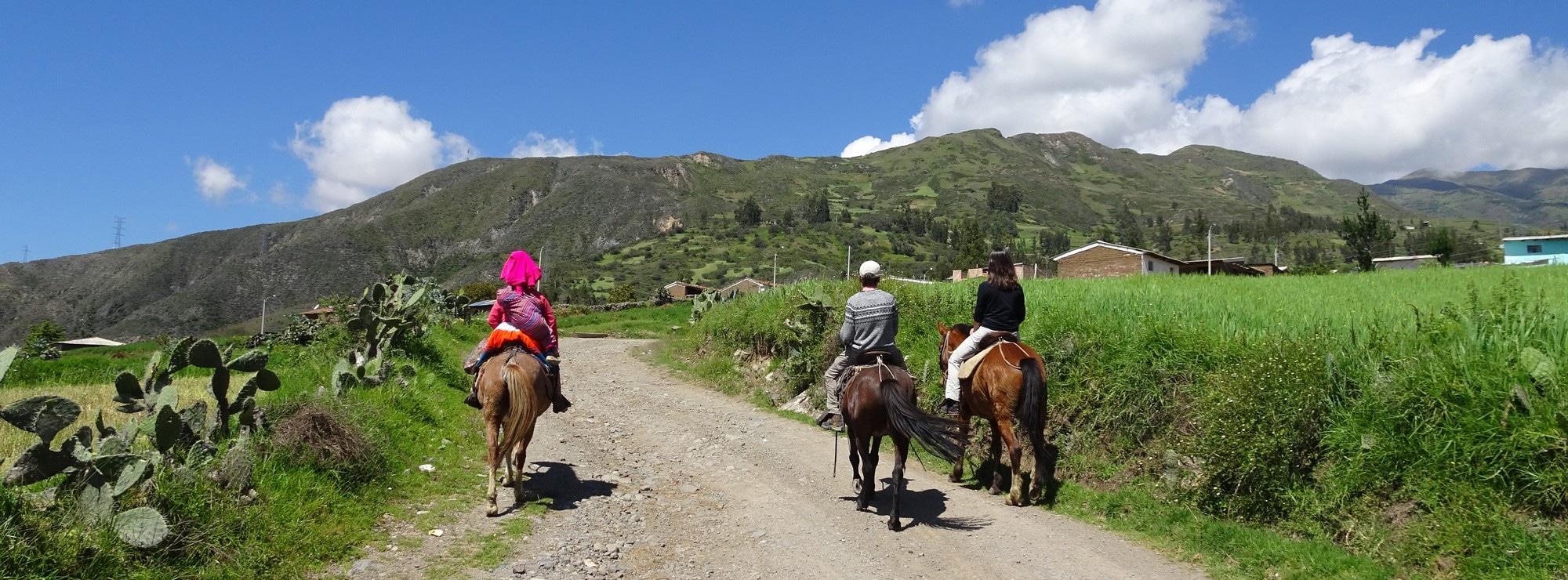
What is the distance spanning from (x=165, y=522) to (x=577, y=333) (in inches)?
1338

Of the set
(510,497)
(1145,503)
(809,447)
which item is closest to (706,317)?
(809,447)

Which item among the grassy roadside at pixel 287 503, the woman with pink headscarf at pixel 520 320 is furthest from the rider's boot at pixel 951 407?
the grassy roadside at pixel 287 503

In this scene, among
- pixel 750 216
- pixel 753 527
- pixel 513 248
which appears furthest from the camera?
pixel 750 216

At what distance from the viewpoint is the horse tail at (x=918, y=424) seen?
734 cm

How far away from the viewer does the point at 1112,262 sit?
5738cm

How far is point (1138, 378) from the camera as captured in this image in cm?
862

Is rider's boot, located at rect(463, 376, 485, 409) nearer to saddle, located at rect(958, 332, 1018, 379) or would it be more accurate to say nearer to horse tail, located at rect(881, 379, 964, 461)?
horse tail, located at rect(881, 379, 964, 461)

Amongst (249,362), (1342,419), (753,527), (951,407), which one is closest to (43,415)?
(249,362)

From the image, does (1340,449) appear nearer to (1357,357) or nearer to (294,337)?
(1357,357)

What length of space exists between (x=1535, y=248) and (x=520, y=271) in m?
77.7

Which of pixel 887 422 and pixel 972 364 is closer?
pixel 887 422

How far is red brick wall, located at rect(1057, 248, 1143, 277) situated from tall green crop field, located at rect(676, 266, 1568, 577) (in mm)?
46689

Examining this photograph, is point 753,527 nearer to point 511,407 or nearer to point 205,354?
point 511,407

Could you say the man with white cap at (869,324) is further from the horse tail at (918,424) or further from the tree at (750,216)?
the tree at (750,216)
